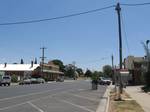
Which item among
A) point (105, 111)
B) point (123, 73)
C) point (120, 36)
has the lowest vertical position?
point (105, 111)

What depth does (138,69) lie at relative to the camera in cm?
7306

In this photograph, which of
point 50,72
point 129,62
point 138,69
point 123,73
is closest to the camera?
point 123,73

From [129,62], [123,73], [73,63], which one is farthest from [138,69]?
[73,63]

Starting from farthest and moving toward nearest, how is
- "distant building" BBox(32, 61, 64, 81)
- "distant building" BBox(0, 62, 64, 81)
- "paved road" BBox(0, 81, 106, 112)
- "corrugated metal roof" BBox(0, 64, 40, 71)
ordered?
"corrugated metal roof" BBox(0, 64, 40, 71)
"distant building" BBox(32, 61, 64, 81)
"distant building" BBox(0, 62, 64, 81)
"paved road" BBox(0, 81, 106, 112)

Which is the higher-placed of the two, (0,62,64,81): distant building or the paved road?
(0,62,64,81): distant building

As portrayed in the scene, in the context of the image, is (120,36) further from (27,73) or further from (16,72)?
(16,72)

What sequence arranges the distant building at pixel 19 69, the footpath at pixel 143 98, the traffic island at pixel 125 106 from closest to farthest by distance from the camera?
the traffic island at pixel 125 106
the footpath at pixel 143 98
the distant building at pixel 19 69

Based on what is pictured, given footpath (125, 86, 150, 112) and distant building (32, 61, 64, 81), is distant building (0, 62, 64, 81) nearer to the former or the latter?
distant building (32, 61, 64, 81)

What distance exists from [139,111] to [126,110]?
0.80 meters

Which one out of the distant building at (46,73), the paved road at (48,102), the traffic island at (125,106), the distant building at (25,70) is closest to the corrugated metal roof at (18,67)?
the distant building at (25,70)

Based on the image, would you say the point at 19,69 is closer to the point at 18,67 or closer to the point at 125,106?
the point at 18,67

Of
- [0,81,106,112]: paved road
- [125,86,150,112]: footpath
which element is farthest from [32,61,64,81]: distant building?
[0,81,106,112]: paved road

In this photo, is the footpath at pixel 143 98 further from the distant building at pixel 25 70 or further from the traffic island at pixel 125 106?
the distant building at pixel 25 70

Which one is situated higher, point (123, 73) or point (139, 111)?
point (123, 73)
